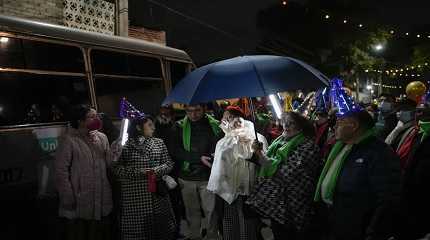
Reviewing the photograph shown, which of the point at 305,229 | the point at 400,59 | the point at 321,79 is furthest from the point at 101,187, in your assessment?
the point at 400,59

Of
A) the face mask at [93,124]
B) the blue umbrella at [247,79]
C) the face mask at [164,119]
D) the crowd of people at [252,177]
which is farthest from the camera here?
the face mask at [164,119]

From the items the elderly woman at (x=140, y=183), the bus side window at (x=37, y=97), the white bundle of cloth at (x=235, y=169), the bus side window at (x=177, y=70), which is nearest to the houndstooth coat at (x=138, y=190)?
the elderly woman at (x=140, y=183)

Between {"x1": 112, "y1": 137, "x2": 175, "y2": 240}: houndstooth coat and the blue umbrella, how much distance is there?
102 centimetres

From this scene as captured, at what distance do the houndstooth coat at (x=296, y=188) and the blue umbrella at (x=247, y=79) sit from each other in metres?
0.68

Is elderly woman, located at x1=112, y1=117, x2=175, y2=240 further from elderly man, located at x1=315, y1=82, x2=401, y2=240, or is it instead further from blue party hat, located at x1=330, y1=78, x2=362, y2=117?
blue party hat, located at x1=330, y1=78, x2=362, y2=117

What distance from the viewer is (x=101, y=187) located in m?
5.01

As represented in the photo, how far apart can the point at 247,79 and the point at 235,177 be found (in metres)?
1.40

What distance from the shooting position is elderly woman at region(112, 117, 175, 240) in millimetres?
5152

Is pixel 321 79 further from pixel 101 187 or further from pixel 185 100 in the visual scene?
pixel 101 187

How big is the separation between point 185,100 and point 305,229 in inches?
71.9

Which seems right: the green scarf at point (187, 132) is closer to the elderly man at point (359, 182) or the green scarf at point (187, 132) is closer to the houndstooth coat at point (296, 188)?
the houndstooth coat at point (296, 188)

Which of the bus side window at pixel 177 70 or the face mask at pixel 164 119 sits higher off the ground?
the bus side window at pixel 177 70

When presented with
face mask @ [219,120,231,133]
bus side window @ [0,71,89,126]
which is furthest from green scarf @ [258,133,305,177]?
bus side window @ [0,71,89,126]

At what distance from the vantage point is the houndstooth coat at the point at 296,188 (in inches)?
162
